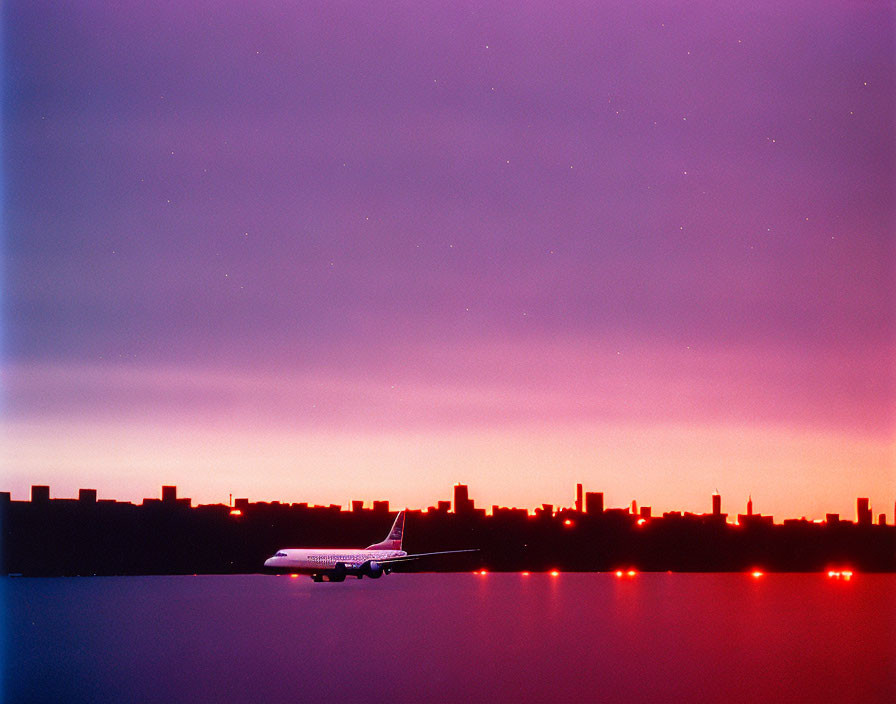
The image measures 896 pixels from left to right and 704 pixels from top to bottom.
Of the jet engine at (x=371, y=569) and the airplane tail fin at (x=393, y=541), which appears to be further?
the airplane tail fin at (x=393, y=541)

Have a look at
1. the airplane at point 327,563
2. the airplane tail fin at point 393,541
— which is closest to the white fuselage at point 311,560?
the airplane at point 327,563

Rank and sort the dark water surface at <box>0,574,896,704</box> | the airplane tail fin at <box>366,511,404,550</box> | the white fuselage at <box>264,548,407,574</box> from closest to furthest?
1. the dark water surface at <box>0,574,896,704</box>
2. the white fuselage at <box>264,548,407,574</box>
3. the airplane tail fin at <box>366,511,404,550</box>

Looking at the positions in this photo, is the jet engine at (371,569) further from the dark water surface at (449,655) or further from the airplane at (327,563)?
the dark water surface at (449,655)

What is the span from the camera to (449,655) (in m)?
47.3

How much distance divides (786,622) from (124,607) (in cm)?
6006

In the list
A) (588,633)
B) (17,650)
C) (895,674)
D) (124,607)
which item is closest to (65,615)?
(124,607)

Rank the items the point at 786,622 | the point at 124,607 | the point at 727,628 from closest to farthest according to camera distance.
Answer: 1. the point at 727,628
2. the point at 786,622
3. the point at 124,607

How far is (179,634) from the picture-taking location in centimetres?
6209

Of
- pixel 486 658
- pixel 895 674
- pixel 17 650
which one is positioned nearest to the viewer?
pixel 895 674

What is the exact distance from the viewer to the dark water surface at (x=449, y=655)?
35312 millimetres

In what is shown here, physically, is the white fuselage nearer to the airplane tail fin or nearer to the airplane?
the airplane

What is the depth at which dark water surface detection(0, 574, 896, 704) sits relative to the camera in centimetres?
3531

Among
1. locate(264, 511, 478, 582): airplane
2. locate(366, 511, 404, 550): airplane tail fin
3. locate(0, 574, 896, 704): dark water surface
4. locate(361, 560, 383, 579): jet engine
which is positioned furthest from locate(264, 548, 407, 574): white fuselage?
locate(0, 574, 896, 704): dark water surface

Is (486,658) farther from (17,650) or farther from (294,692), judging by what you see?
(17,650)
